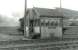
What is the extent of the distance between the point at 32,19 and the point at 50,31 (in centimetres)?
314

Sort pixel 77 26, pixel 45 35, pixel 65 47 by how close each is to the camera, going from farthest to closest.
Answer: pixel 77 26, pixel 45 35, pixel 65 47

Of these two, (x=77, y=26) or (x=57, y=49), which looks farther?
(x=77, y=26)

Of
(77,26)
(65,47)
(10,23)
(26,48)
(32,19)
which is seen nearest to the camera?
(26,48)

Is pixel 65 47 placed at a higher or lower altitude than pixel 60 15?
lower

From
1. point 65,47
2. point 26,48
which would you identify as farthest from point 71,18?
point 26,48

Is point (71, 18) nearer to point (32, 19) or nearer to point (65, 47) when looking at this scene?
point (32, 19)

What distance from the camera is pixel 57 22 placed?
12.7 metres

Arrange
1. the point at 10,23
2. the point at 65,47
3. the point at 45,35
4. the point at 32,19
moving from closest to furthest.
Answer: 1. the point at 65,47
2. the point at 45,35
3. the point at 32,19
4. the point at 10,23

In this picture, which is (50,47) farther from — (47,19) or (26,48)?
(47,19)

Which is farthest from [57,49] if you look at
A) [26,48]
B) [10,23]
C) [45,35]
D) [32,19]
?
[10,23]

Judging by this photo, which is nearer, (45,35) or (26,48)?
(26,48)

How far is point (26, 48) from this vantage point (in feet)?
26.6

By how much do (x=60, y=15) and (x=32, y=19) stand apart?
3.53m

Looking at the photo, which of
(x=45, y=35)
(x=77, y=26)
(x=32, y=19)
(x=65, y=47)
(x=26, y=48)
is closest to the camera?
(x=26, y=48)
